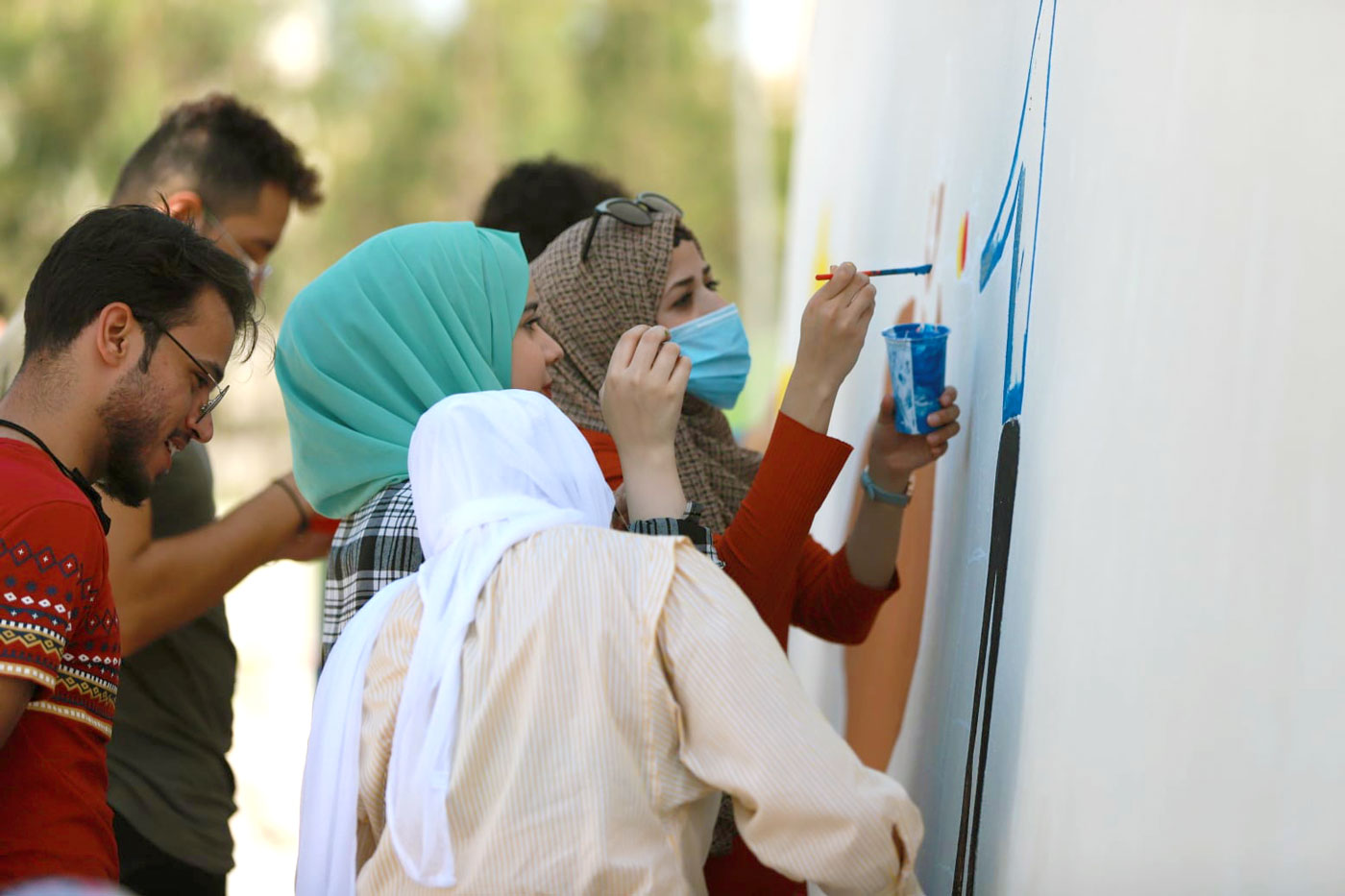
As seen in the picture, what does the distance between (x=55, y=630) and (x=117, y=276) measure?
54cm

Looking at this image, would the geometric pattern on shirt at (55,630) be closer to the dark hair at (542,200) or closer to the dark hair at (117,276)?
the dark hair at (117,276)

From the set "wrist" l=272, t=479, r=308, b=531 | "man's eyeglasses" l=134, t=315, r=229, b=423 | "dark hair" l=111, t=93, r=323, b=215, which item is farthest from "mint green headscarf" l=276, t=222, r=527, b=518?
"dark hair" l=111, t=93, r=323, b=215

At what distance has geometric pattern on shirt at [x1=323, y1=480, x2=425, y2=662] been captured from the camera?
1878 mm

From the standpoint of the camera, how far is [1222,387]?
1.35 meters

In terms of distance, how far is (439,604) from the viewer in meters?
1.55

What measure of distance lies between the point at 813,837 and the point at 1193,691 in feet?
1.37

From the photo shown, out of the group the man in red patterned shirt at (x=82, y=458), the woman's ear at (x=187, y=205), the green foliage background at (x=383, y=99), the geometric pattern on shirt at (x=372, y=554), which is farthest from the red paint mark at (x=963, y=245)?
the green foliage background at (x=383, y=99)

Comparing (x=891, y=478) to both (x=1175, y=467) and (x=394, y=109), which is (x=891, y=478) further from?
(x=394, y=109)

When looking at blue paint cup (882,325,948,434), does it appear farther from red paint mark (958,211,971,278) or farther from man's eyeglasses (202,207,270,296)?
man's eyeglasses (202,207,270,296)

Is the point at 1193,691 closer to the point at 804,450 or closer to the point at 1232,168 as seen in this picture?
the point at 1232,168

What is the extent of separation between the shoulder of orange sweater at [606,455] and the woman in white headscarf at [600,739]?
0.68m

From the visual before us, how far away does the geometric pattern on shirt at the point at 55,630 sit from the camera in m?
1.64

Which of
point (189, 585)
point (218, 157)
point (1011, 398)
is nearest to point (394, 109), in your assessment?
point (218, 157)

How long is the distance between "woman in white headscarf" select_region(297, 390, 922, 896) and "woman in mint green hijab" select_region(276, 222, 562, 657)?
0.42 m
